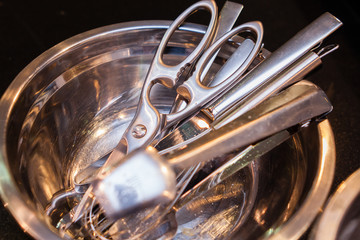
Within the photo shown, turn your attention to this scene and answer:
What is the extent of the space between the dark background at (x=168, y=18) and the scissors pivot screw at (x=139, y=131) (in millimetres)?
191

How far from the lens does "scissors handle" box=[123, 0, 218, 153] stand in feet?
1.07

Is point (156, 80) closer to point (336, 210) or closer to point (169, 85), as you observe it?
point (169, 85)

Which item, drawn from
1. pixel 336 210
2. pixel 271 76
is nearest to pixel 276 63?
pixel 271 76

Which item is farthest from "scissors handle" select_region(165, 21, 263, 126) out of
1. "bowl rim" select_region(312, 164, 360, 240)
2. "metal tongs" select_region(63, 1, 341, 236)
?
"bowl rim" select_region(312, 164, 360, 240)

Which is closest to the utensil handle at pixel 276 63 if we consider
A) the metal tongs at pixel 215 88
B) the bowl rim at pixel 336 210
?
the metal tongs at pixel 215 88

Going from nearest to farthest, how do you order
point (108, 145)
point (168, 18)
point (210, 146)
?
point (210, 146) → point (108, 145) → point (168, 18)

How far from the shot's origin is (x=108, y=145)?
38 cm

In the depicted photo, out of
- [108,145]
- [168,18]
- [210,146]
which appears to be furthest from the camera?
[168,18]

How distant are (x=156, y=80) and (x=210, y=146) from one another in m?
0.10

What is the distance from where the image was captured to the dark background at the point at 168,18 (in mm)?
460

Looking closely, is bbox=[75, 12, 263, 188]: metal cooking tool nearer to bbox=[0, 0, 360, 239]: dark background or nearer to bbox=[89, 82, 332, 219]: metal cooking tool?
bbox=[89, 82, 332, 219]: metal cooking tool

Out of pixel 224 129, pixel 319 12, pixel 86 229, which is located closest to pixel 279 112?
pixel 224 129

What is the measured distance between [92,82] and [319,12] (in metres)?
0.30

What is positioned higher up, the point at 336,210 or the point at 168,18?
the point at 168,18
